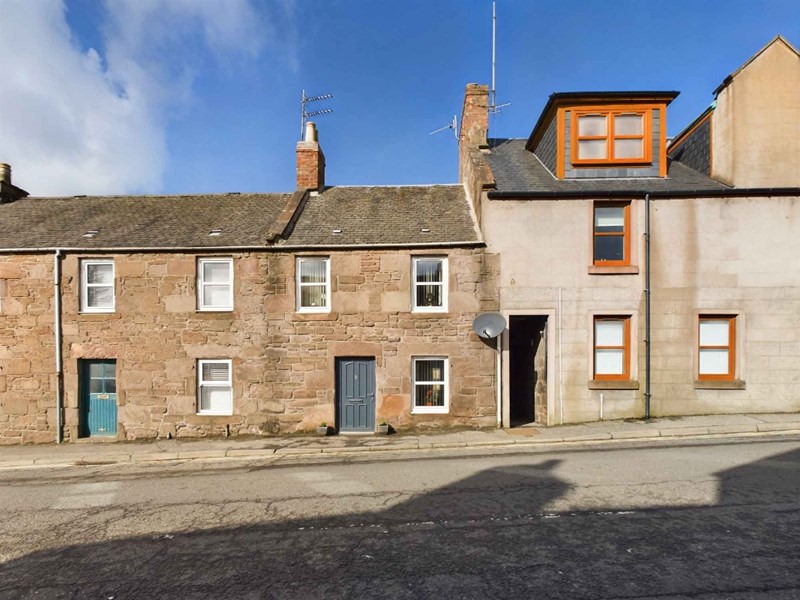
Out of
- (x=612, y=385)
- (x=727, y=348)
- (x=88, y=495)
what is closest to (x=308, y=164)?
(x=88, y=495)

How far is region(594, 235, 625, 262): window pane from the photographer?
12.2 metres

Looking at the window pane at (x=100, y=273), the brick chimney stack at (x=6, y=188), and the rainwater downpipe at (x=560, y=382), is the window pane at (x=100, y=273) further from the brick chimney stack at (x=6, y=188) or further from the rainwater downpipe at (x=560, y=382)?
the rainwater downpipe at (x=560, y=382)

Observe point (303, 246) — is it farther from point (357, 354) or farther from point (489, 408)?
point (489, 408)

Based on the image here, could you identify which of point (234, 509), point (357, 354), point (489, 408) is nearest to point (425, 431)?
point (489, 408)

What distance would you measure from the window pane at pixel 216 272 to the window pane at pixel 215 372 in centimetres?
241

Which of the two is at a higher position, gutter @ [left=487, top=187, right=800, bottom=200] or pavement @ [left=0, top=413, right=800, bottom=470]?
gutter @ [left=487, top=187, right=800, bottom=200]

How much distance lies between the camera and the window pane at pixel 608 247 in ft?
40.0

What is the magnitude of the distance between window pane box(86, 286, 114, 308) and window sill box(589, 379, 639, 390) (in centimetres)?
1384

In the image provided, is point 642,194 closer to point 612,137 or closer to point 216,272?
point 612,137

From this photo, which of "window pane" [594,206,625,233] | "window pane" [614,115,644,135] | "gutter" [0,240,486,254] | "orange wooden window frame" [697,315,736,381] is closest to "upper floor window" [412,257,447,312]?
"gutter" [0,240,486,254]

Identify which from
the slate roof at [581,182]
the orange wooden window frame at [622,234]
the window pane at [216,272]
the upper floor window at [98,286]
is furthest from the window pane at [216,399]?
the orange wooden window frame at [622,234]

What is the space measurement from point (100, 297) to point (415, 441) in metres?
9.92

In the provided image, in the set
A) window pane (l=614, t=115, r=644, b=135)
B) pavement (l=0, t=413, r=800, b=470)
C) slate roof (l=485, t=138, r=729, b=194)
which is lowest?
pavement (l=0, t=413, r=800, b=470)

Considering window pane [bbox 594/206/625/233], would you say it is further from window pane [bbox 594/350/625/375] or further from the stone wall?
window pane [bbox 594/350/625/375]
